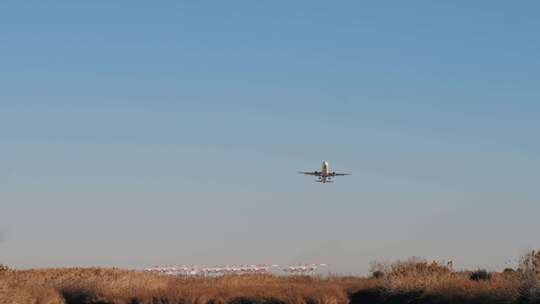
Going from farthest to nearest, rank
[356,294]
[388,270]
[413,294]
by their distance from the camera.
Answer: [388,270] < [356,294] < [413,294]

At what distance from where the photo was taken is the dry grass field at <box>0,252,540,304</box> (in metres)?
46.9

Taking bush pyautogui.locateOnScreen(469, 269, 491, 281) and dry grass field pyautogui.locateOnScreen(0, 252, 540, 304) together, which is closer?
dry grass field pyautogui.locateOnScreen(0, 252, 540, 304)

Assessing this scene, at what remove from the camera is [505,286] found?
1797 inches

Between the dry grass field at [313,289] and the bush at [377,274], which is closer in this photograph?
the dry grass field at [313,289]

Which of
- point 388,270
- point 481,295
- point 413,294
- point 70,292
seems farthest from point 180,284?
point 481,295

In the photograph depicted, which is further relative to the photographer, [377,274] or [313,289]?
[377,274]

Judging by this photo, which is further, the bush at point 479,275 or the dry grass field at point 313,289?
the bush at point 479,275

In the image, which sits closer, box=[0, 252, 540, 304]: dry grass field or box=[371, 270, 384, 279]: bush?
box=[0, 252, 540, 304]: dry grass field

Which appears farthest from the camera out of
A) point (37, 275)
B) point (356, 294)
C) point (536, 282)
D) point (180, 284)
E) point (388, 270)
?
point (37, 275)

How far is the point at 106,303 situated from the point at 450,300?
19.7 metres

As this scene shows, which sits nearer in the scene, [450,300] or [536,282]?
[536,282]

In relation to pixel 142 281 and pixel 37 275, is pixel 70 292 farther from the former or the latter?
pixel 37 275

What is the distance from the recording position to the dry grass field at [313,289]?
154 feet

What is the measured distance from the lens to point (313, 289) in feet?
178
